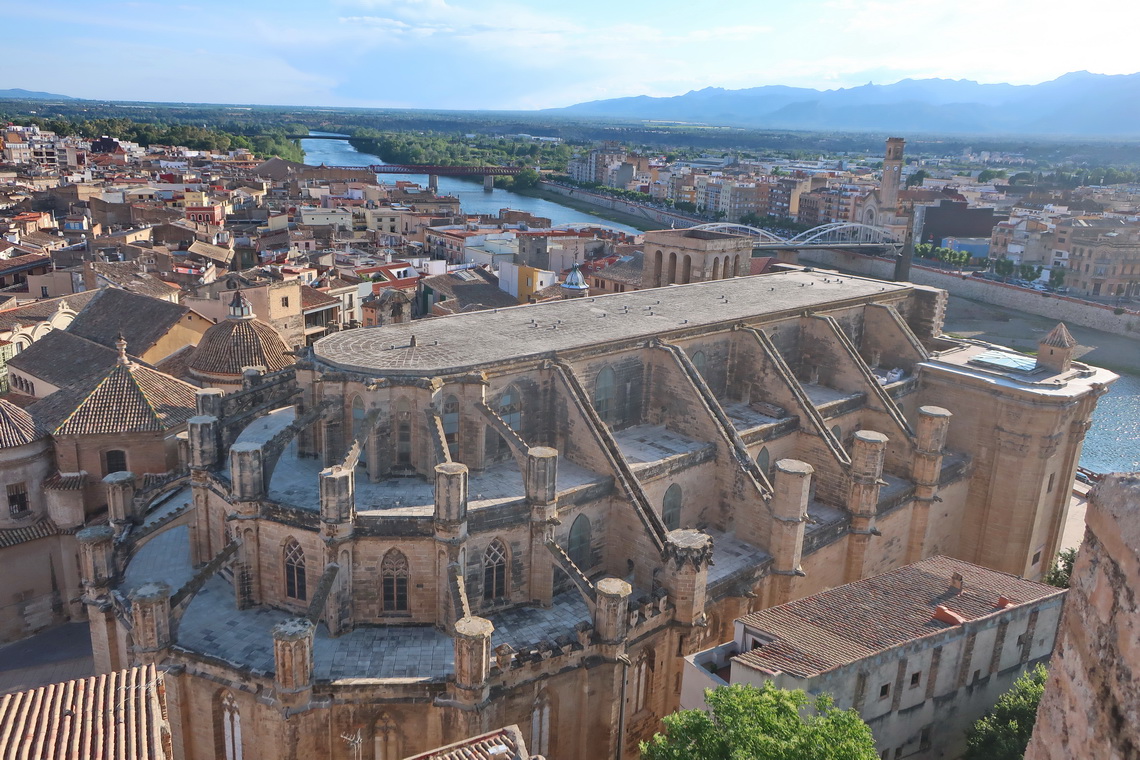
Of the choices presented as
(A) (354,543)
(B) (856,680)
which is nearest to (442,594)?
(A) (354,543)

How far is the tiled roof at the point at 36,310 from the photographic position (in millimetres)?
51531

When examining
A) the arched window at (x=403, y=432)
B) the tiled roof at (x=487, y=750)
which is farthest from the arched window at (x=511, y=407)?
the tiled roof at (x=487, y=750)

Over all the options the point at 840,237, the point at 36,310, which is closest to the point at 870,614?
the point at 36,310

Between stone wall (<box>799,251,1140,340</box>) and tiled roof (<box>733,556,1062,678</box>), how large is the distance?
260 ft

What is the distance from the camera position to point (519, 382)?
2806cm

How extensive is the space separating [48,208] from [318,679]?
4211 inches

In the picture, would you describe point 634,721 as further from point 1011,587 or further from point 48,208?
point 48,208

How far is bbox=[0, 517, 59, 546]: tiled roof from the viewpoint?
2995cm

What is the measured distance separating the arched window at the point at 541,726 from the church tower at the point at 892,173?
419 ft

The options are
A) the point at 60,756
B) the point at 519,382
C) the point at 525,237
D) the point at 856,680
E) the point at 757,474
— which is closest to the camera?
the point at 60,756

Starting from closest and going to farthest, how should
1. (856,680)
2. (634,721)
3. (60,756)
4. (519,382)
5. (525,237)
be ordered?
(60,756) → (856,680) → (634,721) → (519,382) → (525,237)

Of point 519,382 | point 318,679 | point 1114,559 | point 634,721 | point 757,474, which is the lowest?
point 634,721

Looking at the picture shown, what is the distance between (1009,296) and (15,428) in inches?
4052

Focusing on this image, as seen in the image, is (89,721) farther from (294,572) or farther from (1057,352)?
(1057,352)
